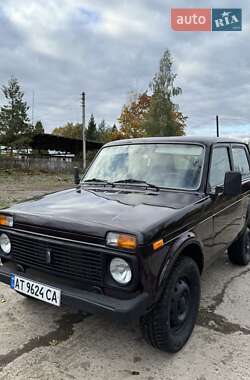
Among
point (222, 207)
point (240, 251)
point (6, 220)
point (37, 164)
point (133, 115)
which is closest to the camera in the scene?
point (6, 220)

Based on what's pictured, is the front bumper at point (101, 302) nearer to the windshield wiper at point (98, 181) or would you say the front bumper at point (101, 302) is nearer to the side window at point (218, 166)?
the windshield wiper at point (98, 181)

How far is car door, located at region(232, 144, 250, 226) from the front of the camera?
506cm

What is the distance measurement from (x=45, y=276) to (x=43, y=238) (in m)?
0.36

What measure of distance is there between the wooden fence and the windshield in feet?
98.5

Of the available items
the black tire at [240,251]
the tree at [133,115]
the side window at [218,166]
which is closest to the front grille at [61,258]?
the side window at [218,166]

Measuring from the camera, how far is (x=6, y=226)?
11.0 ft

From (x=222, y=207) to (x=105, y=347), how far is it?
2.06 m

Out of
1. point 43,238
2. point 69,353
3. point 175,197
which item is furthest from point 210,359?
point 43,238

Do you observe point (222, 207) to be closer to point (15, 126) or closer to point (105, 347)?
point (105, 347)

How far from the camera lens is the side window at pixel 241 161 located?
5049 millimetres

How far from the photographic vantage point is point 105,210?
10.2 ft

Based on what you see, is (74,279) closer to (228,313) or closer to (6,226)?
(6,226)

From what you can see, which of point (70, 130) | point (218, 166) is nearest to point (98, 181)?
point (218, 166)

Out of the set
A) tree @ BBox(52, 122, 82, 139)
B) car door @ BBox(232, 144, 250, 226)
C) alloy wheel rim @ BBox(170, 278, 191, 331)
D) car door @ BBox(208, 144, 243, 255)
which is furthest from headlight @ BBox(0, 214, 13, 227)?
tree @ BBox(52, 122, 82, 139)
